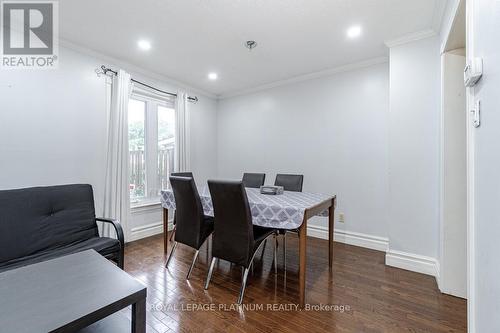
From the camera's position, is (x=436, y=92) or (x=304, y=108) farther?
(x=304, y=108)

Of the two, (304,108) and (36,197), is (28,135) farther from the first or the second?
(304,108)

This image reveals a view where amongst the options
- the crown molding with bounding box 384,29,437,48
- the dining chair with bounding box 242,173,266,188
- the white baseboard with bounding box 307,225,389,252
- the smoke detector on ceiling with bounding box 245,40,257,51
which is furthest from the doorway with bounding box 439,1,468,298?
the dining chair with bounding box 242,173,266,188

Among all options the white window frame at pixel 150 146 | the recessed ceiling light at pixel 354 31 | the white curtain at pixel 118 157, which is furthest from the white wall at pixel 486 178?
the white window frame at pixel 150 146

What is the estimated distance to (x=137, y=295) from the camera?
0.97 m

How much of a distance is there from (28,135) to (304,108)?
3400 mm

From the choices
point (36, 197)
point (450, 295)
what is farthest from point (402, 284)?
point (36, 197)

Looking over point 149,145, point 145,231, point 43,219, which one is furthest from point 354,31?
point 145,231

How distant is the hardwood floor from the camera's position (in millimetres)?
1592

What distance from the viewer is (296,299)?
190cm

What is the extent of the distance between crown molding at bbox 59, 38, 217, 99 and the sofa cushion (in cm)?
162

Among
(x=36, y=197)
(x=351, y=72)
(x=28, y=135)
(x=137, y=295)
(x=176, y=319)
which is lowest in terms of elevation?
(x=176, y=319)

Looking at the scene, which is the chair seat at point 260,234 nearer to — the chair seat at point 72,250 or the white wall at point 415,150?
the chair seat at point 72,250

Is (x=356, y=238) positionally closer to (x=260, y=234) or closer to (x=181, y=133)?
(x=260, y=234)

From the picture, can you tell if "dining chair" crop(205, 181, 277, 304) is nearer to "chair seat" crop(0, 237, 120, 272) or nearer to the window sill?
"chair seat" crop(0, 237, 120, 272)
